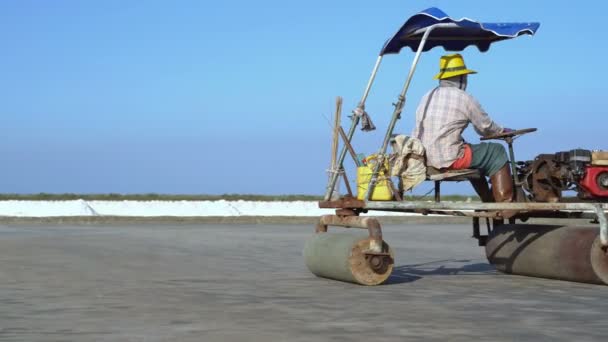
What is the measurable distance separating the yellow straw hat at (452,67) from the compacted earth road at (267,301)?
2293 millimetres

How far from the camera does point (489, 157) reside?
1082 centimetres

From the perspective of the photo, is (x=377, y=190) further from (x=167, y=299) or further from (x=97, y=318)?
(x=97, y=318)

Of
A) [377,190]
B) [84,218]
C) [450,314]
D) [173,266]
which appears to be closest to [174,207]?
[84,218]

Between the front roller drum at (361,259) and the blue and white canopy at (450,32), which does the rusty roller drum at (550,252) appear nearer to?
the front roller drum at (361,259)

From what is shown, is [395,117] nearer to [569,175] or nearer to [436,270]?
[569,175]

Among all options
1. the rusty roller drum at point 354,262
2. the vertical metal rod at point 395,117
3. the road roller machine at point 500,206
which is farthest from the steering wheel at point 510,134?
the rusty roller drum at point 354,262

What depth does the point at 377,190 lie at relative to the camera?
1065cm

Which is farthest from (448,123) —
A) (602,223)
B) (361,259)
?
(602,223)

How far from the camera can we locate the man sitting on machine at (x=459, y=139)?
35.2 ft

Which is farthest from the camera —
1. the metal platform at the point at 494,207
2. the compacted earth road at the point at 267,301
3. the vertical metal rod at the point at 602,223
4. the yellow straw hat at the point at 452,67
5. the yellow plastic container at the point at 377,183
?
the yellow straw hat at the point at 452,67

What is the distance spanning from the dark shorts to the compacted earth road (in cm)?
125

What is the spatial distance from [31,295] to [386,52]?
4.95m

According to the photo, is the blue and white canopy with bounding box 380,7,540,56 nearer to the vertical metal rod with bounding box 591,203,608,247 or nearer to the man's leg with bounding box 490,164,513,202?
the man's leg with bounding box 490,164,513,202

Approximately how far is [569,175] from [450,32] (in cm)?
238
